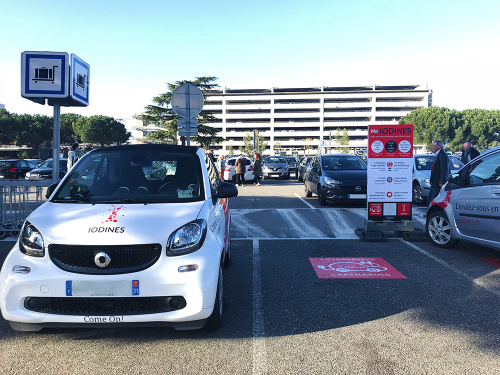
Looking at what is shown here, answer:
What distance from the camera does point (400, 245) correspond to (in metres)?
7.44

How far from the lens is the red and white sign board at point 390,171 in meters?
7.77

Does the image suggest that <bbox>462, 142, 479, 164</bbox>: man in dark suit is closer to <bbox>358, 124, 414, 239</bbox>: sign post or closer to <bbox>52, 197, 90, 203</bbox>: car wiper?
<bbox>358, 124, 414, 239</bbox>: sign post

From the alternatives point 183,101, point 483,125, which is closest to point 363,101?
point 483,125

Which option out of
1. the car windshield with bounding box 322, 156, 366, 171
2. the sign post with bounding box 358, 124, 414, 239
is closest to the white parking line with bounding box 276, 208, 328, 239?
the sign post with bounding box 358, 124, 414, 239

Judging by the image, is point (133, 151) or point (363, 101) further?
point (363, 101)

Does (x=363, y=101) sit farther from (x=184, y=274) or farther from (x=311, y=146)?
(x=184, y=274)

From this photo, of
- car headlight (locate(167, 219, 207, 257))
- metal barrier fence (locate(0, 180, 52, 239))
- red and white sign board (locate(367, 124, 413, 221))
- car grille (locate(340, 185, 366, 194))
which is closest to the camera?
car headlight (locate(167, 219, 207, 257))

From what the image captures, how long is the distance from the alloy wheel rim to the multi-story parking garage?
10398cm

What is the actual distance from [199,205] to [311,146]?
110418 millimetres

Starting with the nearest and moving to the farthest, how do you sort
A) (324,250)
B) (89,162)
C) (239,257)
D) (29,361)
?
1. (29,361)
2. (89,162)
3. (239,257)
4. (324,250)

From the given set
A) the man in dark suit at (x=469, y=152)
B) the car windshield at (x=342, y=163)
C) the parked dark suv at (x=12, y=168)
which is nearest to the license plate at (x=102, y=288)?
the car windshield at (x=342, y=163)

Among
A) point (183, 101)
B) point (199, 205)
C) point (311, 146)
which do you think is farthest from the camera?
point (311, 146)

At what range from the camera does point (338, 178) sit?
12469 mm

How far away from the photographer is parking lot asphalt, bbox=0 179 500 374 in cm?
311
